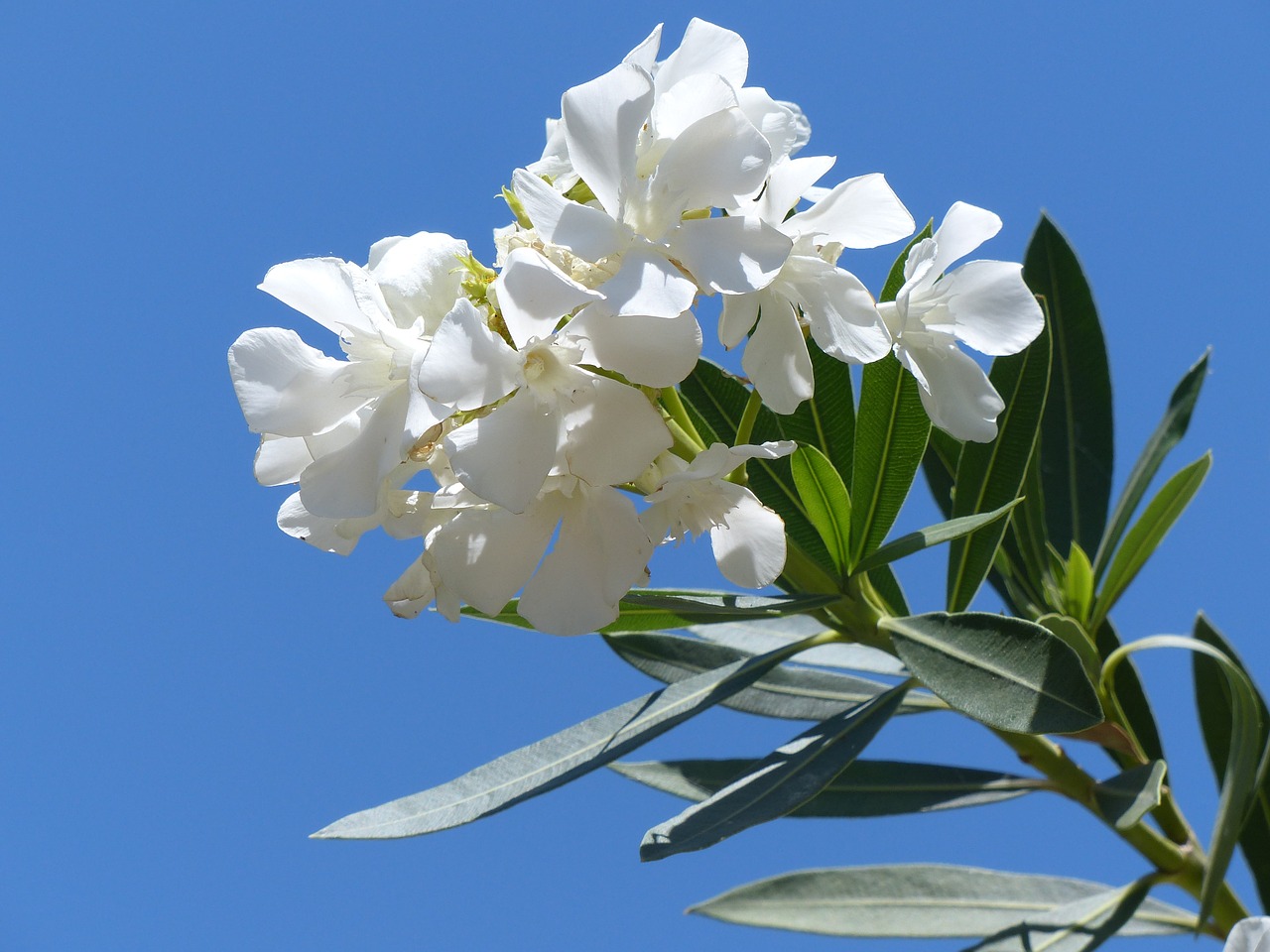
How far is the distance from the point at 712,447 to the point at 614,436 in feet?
0.24

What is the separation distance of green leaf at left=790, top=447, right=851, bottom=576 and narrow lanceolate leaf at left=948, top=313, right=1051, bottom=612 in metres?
0.17

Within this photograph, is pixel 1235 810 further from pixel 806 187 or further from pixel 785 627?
pixel 806 187

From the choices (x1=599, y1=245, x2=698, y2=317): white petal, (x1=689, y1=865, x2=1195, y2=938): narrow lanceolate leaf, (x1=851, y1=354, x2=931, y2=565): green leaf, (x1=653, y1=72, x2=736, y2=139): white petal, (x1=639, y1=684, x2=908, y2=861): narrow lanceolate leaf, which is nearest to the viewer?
(x1=599, y1=245, x2=698, y2=317): white petal

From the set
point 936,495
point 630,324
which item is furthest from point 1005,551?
point 630,324

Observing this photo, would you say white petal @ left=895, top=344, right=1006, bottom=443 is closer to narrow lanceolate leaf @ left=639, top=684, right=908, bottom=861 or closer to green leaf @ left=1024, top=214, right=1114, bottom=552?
narrow lanceolate leaf @ left=639, top=684, right=908, bottom=861

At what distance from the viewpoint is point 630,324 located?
2.60 feet

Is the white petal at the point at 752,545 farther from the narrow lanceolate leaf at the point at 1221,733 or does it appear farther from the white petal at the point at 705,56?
the narrow lanceolate leaf at the point at 1221,733

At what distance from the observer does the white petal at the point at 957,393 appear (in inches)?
38.9

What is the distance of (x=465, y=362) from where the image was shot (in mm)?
771

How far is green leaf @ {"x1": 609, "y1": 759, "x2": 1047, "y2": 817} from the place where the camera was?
146cm

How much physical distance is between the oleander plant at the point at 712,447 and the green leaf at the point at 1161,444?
3.5 inches

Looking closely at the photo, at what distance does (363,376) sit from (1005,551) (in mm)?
937

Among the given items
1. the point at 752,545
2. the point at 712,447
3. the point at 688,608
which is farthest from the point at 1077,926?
the point at 712,447

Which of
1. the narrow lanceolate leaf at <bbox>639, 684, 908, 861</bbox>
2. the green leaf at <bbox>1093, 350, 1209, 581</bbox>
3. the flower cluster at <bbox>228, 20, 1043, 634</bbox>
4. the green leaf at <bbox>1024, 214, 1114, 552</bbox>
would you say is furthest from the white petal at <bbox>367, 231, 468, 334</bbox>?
the green leaf at <bbox>1093, 350, 1209, 581</bbox>
